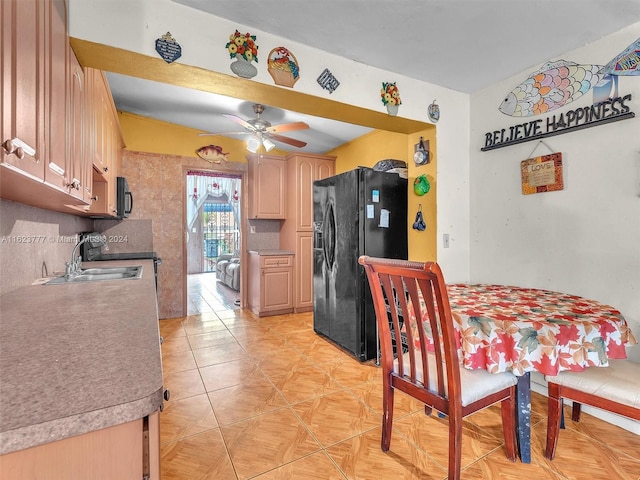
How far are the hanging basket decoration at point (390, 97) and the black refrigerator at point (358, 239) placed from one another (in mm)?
545

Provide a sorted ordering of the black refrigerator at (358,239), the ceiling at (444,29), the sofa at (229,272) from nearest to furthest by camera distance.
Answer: the ceiling at (444,29), the black refrigerator at (358,239), the sofa at (229,272)

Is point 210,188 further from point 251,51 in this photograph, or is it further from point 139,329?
point 139,329

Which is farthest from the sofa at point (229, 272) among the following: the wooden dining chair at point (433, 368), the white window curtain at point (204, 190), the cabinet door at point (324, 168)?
the wooden dining chair at point (433, 368)

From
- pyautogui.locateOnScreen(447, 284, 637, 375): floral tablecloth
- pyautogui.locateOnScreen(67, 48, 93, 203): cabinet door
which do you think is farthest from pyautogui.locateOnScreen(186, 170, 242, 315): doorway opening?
pyautogui.locateOnScreen(447, 284, 637, 375): floral tablecloth

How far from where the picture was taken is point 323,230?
3299 mm

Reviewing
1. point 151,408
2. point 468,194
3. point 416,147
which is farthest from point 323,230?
point 151,408

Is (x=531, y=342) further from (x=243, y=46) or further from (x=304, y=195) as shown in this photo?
(x=304, y=195)

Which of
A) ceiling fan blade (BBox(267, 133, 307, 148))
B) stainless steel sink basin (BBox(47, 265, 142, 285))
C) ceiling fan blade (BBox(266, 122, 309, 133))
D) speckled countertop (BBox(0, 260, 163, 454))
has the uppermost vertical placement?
ceiling fan blade (BBox(266, 122, 309, 133))

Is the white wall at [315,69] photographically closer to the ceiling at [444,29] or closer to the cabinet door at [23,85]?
the ceiling at [444,29]

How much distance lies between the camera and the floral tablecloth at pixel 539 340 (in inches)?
53.4

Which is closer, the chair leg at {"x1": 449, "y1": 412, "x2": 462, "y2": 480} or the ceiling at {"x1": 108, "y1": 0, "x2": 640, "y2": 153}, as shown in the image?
the chair leg at {"x1": 449, "y1": 412, "x2": 462, "y2": 480}

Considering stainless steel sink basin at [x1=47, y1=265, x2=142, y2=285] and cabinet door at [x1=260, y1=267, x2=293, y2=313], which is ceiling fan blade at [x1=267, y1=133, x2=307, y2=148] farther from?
stainless steel sink basin at [x1=47, y1=265, x2=142, y2=285]

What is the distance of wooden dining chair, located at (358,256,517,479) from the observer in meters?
1.28

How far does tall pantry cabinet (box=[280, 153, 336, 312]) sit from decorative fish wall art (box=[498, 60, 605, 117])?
2604mm
